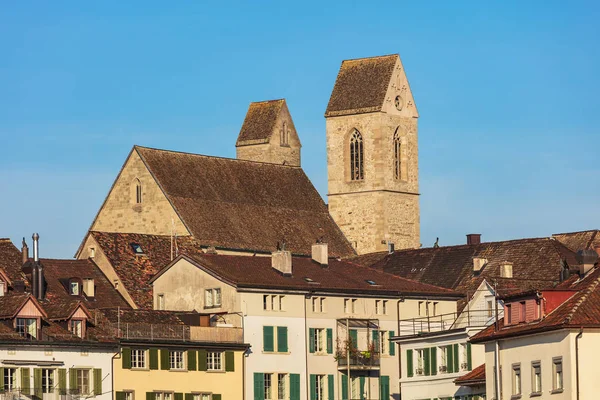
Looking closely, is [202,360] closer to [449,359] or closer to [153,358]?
[153,358]

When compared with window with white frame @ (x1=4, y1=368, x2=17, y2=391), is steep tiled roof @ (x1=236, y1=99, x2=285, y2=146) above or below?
above

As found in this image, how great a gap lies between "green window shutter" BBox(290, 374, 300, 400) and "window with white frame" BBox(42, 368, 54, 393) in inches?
623

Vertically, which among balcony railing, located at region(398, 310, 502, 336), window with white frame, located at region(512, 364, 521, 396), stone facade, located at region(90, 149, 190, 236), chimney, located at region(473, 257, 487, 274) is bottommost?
window with white frame, located at region(512, 364, 521, 396)

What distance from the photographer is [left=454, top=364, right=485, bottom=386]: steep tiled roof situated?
96.1 m

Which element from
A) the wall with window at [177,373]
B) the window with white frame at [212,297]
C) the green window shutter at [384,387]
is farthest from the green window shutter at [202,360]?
the green window shutter at [384,387]

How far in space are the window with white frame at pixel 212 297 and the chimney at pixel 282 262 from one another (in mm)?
4376

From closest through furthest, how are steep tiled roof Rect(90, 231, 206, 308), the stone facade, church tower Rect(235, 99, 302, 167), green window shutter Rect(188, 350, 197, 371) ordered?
green window shutter Rect(188, 350, 197, 371) < steep tiled roof Rect(90, 231, 206, 308) < the stone facade < church tower Rect(235, 99, 302, 167)

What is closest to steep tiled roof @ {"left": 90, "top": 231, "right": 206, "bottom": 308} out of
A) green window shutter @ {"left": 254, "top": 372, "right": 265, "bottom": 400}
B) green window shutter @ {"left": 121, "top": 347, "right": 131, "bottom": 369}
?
green window shutter @ {"left": 254, "top": 372, "right": 265, "bottom": 400}

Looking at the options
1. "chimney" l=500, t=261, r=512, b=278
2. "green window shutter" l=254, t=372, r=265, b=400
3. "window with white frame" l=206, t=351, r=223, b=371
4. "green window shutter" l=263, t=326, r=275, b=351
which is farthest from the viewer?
"chimney" l=500, t=261, r=512, b=278

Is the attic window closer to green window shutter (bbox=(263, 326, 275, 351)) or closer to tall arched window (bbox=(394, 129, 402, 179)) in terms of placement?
green window shutter (bbox=(263, 326, 275, 351))

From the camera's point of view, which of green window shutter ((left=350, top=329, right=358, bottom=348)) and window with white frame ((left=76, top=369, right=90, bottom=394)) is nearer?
window with white frame ((left=76, top=369, right=90, bottom=394))

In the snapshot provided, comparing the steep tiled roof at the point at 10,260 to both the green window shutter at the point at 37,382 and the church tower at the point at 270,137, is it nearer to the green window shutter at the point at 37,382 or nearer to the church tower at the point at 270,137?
the green window shutter at the point at 37,382

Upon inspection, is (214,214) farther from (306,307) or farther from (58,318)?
(58,318)

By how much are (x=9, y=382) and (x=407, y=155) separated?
70.9 meters
